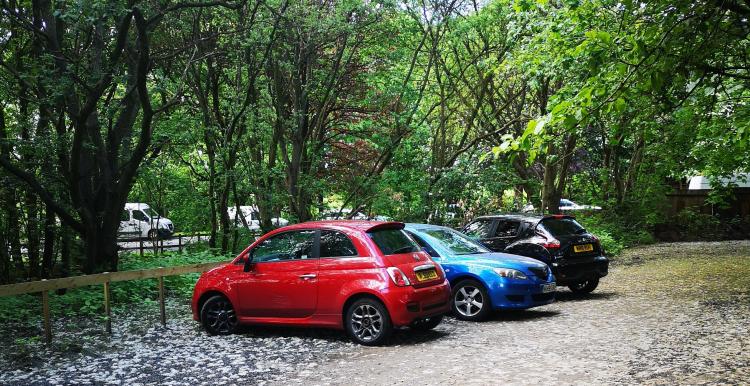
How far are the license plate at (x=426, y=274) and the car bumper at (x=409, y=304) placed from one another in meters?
0.15

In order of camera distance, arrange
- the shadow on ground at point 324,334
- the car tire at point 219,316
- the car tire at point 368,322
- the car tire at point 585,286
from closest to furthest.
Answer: the car tire at point 368,322 → the shadow on ground at point 324,334 → the car tire at point 219,316 → the car tire at point 585,286

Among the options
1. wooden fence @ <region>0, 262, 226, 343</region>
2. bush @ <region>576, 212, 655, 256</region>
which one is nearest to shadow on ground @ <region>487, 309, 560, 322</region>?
wooden fence @ <region>0, 262, 226, 343</region>

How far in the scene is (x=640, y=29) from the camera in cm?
777

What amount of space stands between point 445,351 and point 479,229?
17.4 ft

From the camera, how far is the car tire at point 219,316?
9.39 m

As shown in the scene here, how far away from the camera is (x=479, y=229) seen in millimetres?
12938

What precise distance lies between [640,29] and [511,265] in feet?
Result: 13.3

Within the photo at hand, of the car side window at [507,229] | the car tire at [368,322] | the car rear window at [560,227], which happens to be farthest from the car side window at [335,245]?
the car rear window at [560,227]

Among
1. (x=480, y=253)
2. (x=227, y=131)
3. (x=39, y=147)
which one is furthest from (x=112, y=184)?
(x=480, y=253)

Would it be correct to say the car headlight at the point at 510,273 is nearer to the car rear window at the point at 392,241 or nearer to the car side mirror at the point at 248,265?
the car rear window at the point at 392,241

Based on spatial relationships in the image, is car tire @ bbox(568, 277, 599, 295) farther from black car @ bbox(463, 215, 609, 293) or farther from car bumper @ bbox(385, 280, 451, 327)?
car bumper @ bbox(385, 280, 451, 327)

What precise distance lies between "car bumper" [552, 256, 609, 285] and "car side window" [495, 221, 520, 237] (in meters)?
1.13

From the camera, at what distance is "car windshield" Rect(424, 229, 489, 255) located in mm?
11000

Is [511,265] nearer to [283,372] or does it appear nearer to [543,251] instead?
[543,251]
